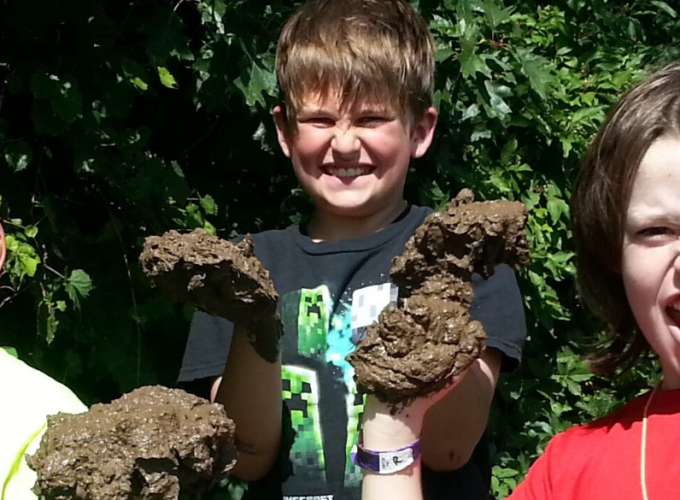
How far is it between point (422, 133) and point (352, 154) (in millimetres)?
209

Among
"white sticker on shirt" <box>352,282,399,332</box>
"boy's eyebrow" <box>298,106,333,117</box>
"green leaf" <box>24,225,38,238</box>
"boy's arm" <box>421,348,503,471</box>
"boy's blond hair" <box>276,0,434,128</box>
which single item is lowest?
"green leaf" <box>24,225,38,238</box>

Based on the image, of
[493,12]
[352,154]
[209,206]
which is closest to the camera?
[352,154]

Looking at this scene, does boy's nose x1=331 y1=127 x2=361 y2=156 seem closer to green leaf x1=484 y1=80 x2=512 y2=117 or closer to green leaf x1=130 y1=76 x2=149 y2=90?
green leaf x1=130 y1=76 x2=149 y2=90

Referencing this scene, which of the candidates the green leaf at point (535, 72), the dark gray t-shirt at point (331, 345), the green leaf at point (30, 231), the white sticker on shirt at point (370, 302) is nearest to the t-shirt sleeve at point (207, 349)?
the dark gray t-shirt at point (331, 345)

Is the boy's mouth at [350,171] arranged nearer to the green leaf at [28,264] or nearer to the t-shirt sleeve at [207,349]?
the t-shirt sleeve at [207,349]

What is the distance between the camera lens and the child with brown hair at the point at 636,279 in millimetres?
1432

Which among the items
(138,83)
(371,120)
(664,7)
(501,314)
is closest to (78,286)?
(138,83)

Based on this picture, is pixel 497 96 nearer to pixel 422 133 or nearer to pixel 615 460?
pixel 422 133

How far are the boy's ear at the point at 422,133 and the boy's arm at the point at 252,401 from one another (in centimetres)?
60

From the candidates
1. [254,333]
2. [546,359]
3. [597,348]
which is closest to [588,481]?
[597,348]

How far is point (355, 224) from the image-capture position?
198 cm

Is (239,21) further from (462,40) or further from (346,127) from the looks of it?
(346,127)

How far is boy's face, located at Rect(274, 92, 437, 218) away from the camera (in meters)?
1.91

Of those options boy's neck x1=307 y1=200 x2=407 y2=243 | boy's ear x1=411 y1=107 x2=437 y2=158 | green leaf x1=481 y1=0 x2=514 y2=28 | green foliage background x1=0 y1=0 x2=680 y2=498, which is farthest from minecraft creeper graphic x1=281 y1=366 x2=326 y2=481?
green leaf x1=481 y1=0 x2=514 y2=28
